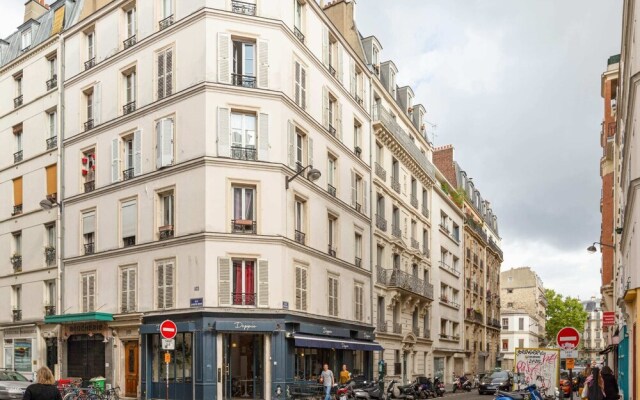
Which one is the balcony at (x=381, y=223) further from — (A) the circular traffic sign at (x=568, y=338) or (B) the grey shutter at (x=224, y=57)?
(A) the circular traffic sign at (x=568, y=338)

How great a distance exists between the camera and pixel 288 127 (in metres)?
26.9

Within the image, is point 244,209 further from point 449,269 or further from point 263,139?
point 449,269

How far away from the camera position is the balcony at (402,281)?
36.4 m

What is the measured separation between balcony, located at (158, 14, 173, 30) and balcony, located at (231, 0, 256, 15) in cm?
259

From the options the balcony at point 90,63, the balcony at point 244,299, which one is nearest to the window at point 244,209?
the balcony at point 244,299

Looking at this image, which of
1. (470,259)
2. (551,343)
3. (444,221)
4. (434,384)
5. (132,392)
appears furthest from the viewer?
(551,343)

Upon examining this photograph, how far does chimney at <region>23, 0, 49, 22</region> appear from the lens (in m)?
37.6

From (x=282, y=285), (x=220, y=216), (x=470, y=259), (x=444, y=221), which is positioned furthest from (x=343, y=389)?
(x=470, y=259)

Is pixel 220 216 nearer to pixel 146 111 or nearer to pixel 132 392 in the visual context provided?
pixel 146 111

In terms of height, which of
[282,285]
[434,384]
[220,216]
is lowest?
[434,384]

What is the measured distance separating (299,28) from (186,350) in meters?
13.7

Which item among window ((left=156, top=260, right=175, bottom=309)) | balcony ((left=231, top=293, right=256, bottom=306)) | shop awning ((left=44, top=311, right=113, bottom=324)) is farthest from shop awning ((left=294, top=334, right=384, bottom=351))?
shop awning ((left=44, top=311, right=113, bottom=324))

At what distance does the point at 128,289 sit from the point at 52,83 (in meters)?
11.5

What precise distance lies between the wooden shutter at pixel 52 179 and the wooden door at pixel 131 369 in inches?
348
